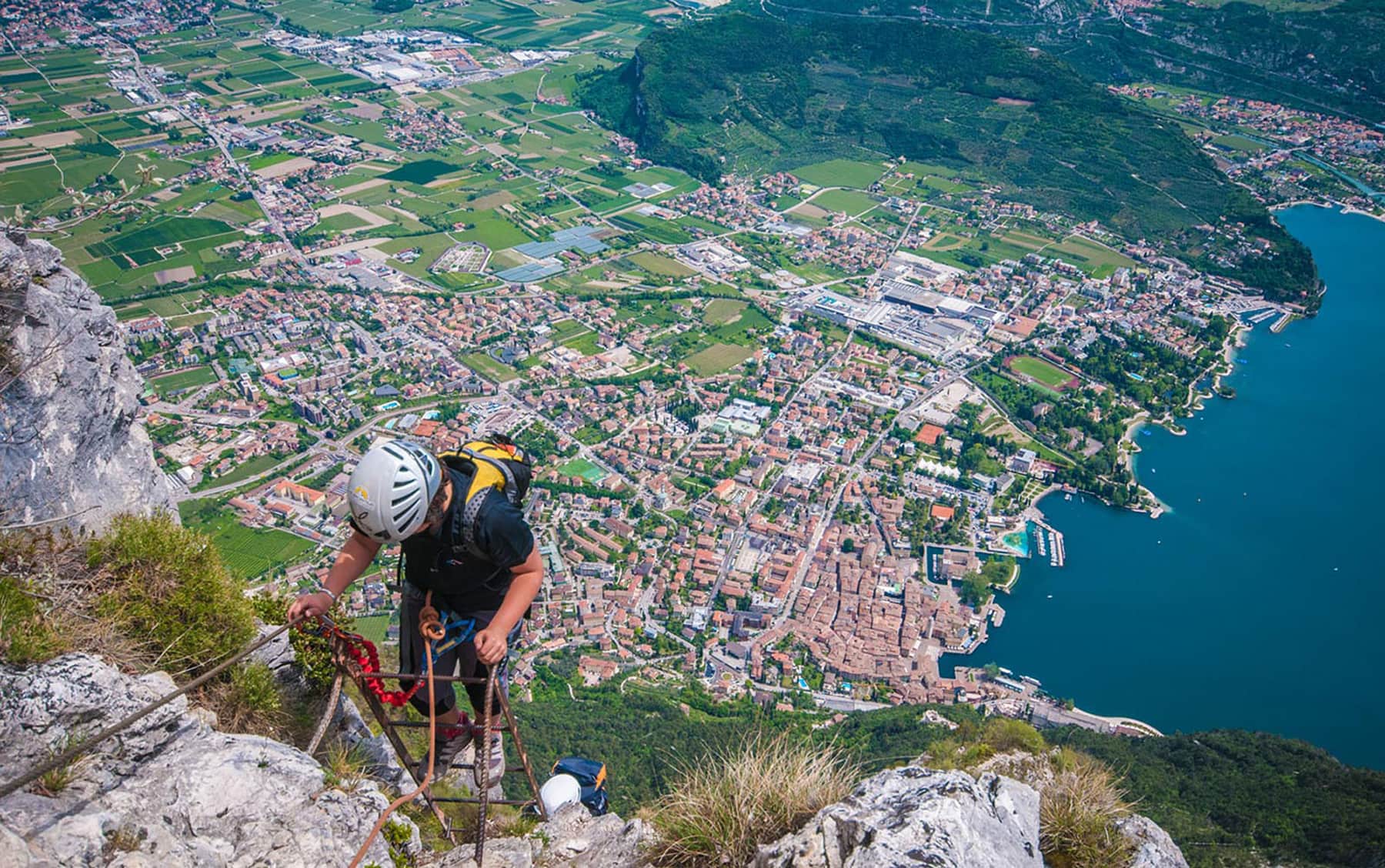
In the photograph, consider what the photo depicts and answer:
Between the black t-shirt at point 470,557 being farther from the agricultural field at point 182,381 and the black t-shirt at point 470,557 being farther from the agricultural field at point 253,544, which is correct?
the agricultural field at point 182,381

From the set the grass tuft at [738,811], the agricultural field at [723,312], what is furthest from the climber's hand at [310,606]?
the agricultural field at [723,312]

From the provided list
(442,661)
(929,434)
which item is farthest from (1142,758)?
(442,661)

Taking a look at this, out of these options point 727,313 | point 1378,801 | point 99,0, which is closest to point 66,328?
point 1378,801

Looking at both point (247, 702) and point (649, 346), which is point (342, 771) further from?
point (649, 346)

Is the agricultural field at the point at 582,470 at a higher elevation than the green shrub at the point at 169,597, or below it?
below

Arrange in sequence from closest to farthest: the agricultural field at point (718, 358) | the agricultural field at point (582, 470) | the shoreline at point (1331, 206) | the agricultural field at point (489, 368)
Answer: the agricultural field at point (582, 470) → the agricultural field at point (489, 368) → the agricultural field at point (718, 358) → the shoreline at point (1331, 206)

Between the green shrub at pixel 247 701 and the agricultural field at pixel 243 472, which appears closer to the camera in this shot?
the green shrub at pixel 247 701

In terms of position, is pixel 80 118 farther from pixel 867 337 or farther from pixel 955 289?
pixel 955 289
